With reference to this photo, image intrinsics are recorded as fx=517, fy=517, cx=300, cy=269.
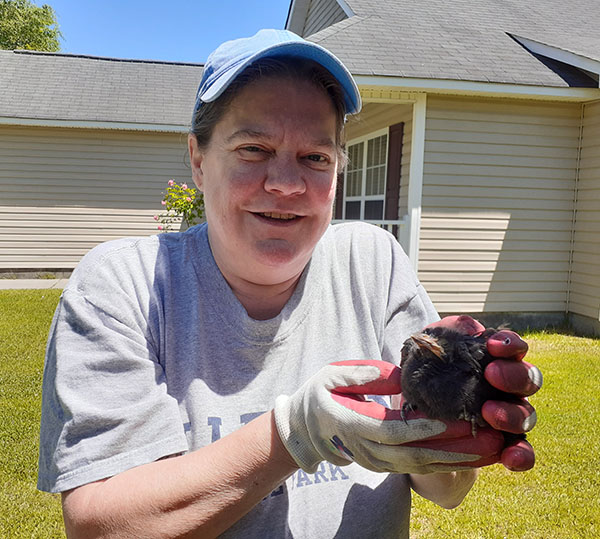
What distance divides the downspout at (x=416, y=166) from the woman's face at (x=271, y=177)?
19.2 ft

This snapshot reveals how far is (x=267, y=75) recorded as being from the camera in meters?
1.28

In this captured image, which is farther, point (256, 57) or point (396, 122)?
point (396, 122)

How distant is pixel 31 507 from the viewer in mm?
A: 2955

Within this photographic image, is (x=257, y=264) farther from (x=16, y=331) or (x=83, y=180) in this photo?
(x=83, y=180)

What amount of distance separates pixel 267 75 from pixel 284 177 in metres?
0.25

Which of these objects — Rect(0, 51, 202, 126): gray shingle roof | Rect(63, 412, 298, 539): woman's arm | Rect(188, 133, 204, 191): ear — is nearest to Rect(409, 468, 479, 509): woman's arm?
Rect(63, 412, 298, 539): woman's arm

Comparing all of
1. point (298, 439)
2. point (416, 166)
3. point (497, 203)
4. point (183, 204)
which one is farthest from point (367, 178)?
point (298, 439)

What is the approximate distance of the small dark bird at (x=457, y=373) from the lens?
37.5 inches

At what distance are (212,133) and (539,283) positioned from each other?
288 inches

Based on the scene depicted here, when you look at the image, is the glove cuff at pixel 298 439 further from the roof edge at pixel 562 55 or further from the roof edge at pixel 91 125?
the roof edge at pixel 91 125

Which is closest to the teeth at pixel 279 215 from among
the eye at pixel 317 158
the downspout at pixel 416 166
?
the eye at pixel 317 158

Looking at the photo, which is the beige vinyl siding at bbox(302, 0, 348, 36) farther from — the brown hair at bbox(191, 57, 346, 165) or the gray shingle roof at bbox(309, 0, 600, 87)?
the brown hair at bbox(191, 57, 346, 165)

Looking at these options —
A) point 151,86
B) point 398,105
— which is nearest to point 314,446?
point 398,105

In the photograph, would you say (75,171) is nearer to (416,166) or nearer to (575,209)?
(416,166)
